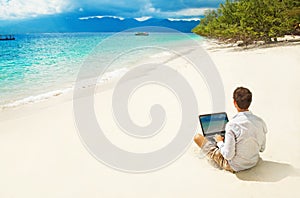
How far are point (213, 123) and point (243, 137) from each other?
33.1 inches

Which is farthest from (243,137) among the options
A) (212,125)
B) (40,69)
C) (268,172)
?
(40,69)

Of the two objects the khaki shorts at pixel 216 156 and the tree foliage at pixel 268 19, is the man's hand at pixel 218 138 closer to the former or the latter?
the khaki shorts at pixel 216 156

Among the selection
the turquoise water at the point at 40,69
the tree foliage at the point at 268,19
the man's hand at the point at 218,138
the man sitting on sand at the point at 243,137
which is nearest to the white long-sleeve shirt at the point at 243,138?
the man sitting on sand at the point at 243,137

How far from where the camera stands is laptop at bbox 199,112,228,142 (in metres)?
3.40

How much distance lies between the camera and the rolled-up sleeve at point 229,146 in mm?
2672

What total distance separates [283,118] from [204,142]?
197 cm

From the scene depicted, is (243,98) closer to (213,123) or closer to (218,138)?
(218,138)

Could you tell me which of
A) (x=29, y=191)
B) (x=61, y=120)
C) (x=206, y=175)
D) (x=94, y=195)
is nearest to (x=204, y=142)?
(x=206, y=175)

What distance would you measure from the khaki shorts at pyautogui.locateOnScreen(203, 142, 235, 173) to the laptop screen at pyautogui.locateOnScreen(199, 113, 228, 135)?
1.04 feet

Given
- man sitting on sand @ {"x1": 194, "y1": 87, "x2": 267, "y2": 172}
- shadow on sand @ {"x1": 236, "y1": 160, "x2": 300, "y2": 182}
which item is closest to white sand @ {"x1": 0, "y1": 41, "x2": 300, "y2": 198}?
shadow on sand @ {"x1": 236, "y1": 160, "x2": 300, "y2": 182}

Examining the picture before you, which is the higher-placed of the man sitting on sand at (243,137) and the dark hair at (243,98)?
the dark hair at (243,98)

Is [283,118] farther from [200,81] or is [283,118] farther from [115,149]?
[200,81]

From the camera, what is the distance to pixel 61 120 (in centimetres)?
511

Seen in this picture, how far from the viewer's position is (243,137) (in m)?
2.66
